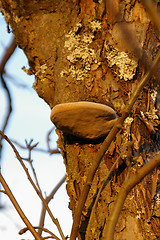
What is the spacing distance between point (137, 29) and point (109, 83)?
28cm

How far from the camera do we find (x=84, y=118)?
1.38 meters

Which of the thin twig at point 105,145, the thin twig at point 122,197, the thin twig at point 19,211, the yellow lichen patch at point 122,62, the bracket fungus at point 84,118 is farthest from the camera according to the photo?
the yellow lichen patch at point 122,62

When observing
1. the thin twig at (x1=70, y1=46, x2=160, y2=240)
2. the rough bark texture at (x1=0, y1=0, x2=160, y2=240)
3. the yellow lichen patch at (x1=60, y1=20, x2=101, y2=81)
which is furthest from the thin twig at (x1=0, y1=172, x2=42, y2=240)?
the yellow lichen patch at (x1=60, y1=20, x2=101, y2=81)

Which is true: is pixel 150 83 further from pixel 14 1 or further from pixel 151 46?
pixel 14 1

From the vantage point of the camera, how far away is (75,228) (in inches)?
43.9

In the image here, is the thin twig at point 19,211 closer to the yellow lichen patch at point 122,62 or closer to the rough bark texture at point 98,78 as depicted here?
the rough bark texture at point 98,78

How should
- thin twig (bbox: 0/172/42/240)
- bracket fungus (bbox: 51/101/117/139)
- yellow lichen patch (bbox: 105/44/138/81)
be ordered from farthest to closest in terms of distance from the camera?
1. yellow lichen patch (bbox: 105/44/138/81)
2. bracket fungus (bbox: 51/101/117/139)
3. thin twig (bbox: 0/172/42/240)

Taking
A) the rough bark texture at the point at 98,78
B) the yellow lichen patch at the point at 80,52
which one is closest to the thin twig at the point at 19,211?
the rough bark texture at the point at 98,78

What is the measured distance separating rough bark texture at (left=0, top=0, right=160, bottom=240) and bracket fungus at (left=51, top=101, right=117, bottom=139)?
0.05m

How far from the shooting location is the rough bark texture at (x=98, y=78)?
1.34 m

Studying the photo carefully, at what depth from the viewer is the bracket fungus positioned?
4.34 ft

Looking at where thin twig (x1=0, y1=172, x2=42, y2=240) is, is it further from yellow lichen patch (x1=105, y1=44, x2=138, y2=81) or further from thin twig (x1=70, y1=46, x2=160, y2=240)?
yellow lichen patch (x1=105, y1=44, x2=138, y2=81)

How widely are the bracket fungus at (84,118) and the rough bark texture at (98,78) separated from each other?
0.17ft

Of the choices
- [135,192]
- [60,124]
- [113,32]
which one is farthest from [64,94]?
[135,192]
